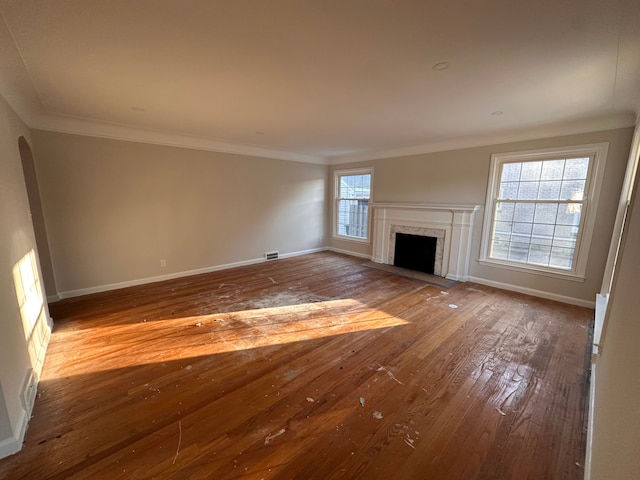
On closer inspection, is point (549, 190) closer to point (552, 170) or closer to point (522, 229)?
point (552, 170)

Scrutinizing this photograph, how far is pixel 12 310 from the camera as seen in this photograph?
174 cm

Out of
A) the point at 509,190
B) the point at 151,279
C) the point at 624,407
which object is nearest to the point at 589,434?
the point at 624,407

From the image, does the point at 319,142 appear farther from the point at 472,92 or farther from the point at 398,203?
the point at 472,92

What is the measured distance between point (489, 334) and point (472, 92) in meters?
2.49

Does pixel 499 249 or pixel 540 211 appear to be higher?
pixel 540 211

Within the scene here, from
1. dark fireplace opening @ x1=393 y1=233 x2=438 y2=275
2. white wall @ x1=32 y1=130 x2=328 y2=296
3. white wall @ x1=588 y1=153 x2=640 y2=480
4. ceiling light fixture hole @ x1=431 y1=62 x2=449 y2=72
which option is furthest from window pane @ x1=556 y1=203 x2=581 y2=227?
white wall @ x1=32 y1=130 x2=328 y2=296

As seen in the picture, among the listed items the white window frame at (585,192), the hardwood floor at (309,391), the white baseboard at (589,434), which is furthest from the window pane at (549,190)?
the white baseboard at (589,434)

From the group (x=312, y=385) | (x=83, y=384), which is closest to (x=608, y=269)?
(x=312, y=385)

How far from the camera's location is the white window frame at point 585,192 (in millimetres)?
3303

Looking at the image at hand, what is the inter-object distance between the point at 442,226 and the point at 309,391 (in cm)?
388

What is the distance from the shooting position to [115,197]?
12.7 ft

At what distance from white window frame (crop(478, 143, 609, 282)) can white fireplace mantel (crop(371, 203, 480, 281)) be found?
18.2 inches

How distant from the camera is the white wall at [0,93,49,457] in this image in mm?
1458

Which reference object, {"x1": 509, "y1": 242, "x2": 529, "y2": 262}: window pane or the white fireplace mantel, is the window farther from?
{"x1": 509, "y1": 242, "x2": 529, "y2": 262}: window pane
